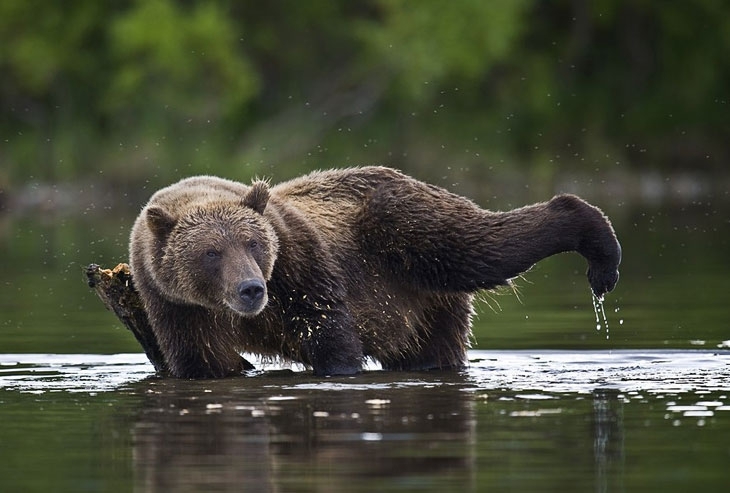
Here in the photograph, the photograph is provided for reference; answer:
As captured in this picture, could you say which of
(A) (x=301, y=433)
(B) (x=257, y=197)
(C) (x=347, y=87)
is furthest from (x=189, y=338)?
(C) (x=347, y=87)

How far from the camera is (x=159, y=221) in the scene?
30.3 ft

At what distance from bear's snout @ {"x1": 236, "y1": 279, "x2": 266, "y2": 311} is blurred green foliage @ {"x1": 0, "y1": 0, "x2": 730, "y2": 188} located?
25083 millimetres

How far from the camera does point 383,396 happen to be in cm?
848

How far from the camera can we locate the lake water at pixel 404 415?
6.30 m

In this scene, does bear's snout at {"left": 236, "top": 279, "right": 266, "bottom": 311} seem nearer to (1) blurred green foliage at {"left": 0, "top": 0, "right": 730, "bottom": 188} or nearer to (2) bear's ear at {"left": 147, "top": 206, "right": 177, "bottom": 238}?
(2) bear's ear at {"left": 147, "top": 206, "right": 177, "bottom": 238}

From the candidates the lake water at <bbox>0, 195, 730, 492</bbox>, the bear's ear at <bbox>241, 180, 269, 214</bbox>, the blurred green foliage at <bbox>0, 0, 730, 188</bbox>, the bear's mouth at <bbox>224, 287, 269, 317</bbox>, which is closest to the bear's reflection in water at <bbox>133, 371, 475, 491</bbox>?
the lake water at <bbox>0, 195, 730, 492</bbox>

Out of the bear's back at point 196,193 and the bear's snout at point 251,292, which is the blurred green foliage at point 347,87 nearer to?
the bear's back at point 196,193

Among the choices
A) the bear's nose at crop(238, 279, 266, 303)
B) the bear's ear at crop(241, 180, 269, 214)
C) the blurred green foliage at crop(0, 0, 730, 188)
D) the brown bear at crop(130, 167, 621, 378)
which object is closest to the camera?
the bear's nose at crop(238, 279, 266, 303)

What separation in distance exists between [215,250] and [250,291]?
460 millimetres

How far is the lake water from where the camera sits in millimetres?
6301

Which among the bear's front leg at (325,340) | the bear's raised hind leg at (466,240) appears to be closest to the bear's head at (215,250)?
the bear's front leg at (325,340)

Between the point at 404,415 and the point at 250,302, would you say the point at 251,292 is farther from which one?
the point at 404,415

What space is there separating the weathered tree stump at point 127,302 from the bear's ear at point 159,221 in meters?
0.72

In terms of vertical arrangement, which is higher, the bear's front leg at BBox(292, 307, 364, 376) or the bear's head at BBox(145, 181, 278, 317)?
the bear's head at BBox(145, 181, 278, 317)
